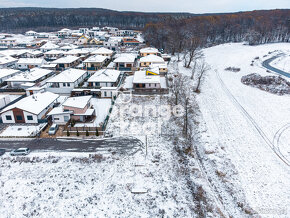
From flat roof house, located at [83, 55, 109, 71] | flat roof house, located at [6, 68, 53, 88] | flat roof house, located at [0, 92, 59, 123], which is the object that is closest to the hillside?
flat roof house, located at [83, 55, 109, 71]

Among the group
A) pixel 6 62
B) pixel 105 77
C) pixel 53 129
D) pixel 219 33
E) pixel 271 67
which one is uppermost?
pixel 219 33

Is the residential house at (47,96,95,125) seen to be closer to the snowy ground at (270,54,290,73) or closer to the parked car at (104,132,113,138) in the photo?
the parked car at (104,132,113,138)

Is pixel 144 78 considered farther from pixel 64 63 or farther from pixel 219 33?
pixel 219 33

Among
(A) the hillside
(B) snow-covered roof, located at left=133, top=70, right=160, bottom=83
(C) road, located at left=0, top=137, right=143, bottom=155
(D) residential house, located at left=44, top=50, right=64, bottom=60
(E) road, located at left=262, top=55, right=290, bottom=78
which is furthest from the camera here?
(A) the hillside

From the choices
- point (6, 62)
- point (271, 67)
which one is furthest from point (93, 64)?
point (271, 67)

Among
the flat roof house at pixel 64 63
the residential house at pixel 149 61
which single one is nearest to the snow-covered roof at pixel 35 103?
the flat roof house at pixel 64 63

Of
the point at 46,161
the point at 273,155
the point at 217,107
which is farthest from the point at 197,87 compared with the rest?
the point at 46,161
